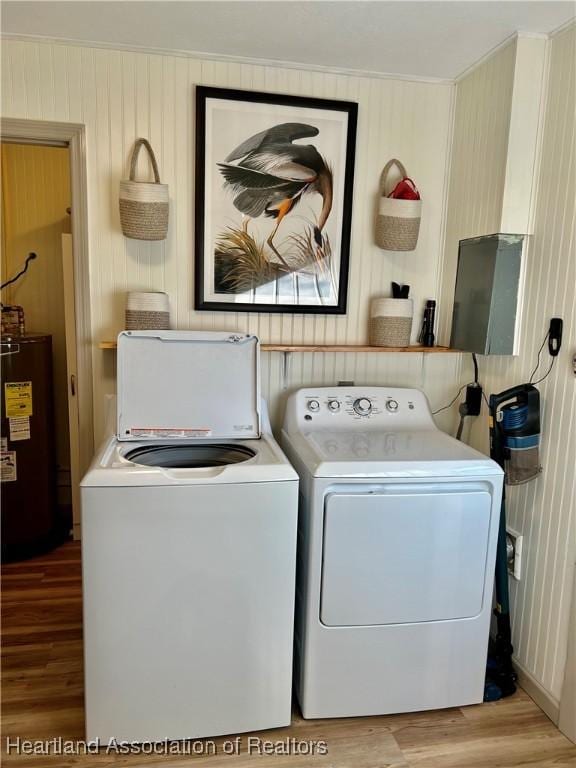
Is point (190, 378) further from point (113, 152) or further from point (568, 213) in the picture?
point (568, 213)

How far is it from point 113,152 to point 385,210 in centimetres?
113

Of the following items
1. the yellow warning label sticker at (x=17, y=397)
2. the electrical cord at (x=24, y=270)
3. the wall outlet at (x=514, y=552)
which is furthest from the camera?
the electrical cord at (x=24, y=270)

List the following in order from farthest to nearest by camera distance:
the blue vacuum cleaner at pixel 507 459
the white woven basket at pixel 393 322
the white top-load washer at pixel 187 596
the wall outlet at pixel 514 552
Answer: the white woven basket at pixel 393 322
the wall outlet at pixel 514 552
the blue vacuum cleaner at pixel 507 459
the white top-load washer at pixel 187 596

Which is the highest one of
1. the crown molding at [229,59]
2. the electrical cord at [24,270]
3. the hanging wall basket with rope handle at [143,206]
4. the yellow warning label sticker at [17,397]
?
the crown molding at [229,59]

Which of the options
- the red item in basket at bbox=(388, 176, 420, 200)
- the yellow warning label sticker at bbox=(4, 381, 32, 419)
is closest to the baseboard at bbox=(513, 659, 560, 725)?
the red item in basket at bbox=(388, 176, 420, 200)

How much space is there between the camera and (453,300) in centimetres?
252

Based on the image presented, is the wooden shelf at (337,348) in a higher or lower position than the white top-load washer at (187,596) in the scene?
higher

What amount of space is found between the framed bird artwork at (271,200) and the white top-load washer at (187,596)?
828 mm

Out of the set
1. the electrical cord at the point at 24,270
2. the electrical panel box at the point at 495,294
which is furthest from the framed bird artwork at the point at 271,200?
the electrical cord at the point at 24,270

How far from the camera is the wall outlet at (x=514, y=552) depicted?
2.14 metres

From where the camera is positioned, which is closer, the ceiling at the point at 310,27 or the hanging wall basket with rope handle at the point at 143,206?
the ceiling at the point at 310,27

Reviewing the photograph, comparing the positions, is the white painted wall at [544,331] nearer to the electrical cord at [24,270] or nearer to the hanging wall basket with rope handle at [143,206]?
the hanging wall basket with rope handle at [143,206]

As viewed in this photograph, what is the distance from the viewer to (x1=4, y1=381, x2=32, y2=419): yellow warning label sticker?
291cm

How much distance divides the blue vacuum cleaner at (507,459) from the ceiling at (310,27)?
1.25m
